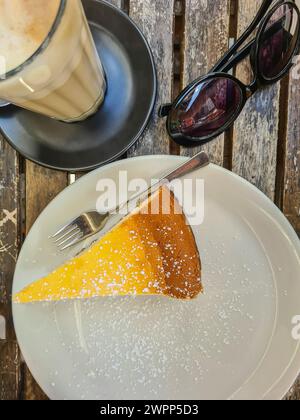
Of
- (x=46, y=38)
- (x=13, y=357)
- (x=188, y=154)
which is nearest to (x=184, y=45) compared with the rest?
(x=188, y=154)

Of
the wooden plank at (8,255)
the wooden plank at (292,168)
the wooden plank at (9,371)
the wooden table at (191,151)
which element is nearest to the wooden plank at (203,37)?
the wooden table at (191,151)

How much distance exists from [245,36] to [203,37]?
0.07 m

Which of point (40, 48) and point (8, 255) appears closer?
point (40, 48)

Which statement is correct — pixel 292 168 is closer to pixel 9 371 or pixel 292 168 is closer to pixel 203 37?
pixel 203 37

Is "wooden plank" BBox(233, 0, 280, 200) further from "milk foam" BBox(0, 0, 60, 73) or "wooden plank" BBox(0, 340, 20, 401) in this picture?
"wooden plank" BBox(0, 340, 20, 401)

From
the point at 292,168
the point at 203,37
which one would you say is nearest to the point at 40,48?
the point at 203,37

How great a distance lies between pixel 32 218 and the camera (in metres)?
0.79

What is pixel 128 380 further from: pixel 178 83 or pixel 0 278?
pixel 178 83

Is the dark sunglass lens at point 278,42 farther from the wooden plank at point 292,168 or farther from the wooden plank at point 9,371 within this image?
the wooden plank at point 9,371

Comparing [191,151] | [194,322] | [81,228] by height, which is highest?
[191,151]

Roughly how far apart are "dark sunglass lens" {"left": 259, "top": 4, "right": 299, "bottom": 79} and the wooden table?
3 centimetres

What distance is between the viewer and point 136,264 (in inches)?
28.5

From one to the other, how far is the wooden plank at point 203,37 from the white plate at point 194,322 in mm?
139

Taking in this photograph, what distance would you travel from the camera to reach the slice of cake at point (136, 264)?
719 millimetres
